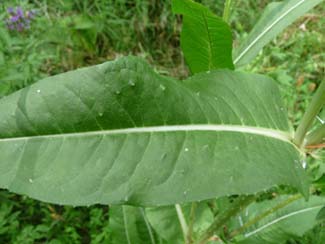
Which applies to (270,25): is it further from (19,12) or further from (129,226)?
(19,12)

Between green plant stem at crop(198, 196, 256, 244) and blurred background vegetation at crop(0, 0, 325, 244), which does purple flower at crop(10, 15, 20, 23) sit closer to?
blurred background vegetation at crop(0, 0, 325, 244)

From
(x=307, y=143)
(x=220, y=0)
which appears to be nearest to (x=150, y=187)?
(x=307, y=143)

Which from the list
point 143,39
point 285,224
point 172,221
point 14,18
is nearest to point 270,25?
point 172,221

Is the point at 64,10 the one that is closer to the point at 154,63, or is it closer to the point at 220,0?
the point at 154,63

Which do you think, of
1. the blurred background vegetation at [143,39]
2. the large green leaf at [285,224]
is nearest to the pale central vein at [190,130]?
the large green leaf at [285,224]

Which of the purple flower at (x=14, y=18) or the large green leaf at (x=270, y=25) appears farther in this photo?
the purple flower at (x=14, y=18)

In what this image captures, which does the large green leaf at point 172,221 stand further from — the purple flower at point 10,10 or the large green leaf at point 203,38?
the purple flower at point 10,10

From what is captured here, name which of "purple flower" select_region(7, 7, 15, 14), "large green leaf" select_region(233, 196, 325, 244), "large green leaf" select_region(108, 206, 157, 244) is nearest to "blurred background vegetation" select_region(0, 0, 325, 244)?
"purple flower" select_region(7, 7, 15, 14)
